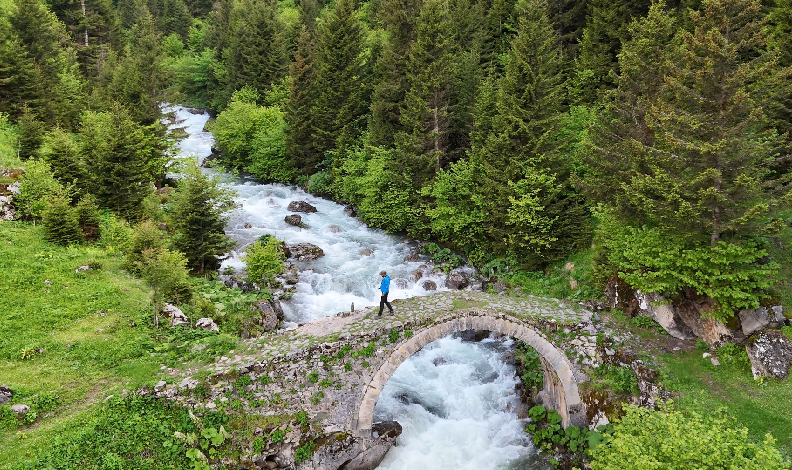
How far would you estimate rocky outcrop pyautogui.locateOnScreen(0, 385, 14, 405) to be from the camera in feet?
36.3

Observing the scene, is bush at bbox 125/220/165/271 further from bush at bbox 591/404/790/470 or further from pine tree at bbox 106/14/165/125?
bush at bbox 591/404/790/470

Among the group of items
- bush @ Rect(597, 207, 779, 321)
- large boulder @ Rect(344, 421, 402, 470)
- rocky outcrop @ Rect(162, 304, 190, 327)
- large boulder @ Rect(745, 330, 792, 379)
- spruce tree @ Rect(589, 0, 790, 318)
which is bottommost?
large boulder @ Rect(344, 421, 402, 470)

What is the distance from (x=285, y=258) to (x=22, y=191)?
38.4 ft

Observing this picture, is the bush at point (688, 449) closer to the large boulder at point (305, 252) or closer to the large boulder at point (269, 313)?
the large boulder at point (269, 313)

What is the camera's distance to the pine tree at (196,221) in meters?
19.4

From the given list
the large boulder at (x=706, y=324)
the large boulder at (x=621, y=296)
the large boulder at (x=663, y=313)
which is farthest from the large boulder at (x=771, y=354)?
the large boulder at (x=621, y=296)

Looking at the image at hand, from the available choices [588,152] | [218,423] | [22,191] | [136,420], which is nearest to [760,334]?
[588,152]

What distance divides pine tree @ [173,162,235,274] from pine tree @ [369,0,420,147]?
1179cm

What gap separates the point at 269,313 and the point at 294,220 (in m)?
10.8

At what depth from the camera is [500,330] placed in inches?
581

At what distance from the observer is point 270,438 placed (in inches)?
502

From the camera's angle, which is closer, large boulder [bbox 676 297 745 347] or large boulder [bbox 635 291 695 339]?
large boulder [bbox 676 297 745 347]

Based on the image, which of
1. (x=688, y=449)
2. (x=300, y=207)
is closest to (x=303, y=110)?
(x=300, y=207)

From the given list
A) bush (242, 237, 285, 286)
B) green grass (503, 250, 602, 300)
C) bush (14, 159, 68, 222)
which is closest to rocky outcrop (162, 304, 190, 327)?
bush (242, 237, 285, 286)
